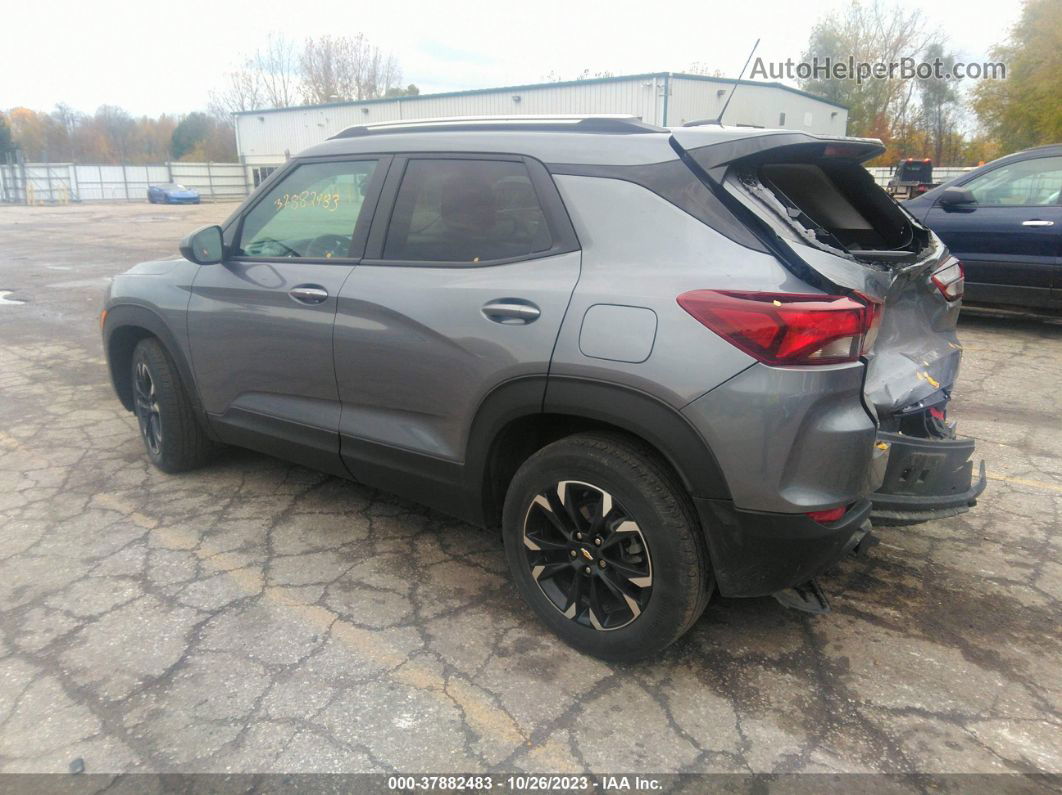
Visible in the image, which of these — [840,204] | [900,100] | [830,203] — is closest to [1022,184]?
[840,204]

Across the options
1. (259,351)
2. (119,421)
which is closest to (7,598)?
(259,351)

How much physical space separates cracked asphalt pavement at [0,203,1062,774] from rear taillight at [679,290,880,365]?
1155 millimetres

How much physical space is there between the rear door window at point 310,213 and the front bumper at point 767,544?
1.89m

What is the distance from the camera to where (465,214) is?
2.98 metres

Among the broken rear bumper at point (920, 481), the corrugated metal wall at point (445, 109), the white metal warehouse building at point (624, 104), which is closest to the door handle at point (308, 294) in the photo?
the broken rear bumper at point (920, 481)

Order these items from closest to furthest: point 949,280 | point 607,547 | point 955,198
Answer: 1. point 607,547
2. point 949,280
3. point 955,198

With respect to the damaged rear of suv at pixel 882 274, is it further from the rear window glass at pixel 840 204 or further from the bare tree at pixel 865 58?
the bare tree at pixel 865 58

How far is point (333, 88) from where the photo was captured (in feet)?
183

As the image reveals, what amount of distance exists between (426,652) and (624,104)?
1104 inches

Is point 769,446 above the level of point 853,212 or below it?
below

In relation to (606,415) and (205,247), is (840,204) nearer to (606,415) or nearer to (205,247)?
(606,415)

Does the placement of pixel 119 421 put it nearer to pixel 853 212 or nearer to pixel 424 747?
pixel 424 747

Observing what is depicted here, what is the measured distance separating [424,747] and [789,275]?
177 cm

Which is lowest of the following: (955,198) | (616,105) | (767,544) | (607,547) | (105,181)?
(607,547)
